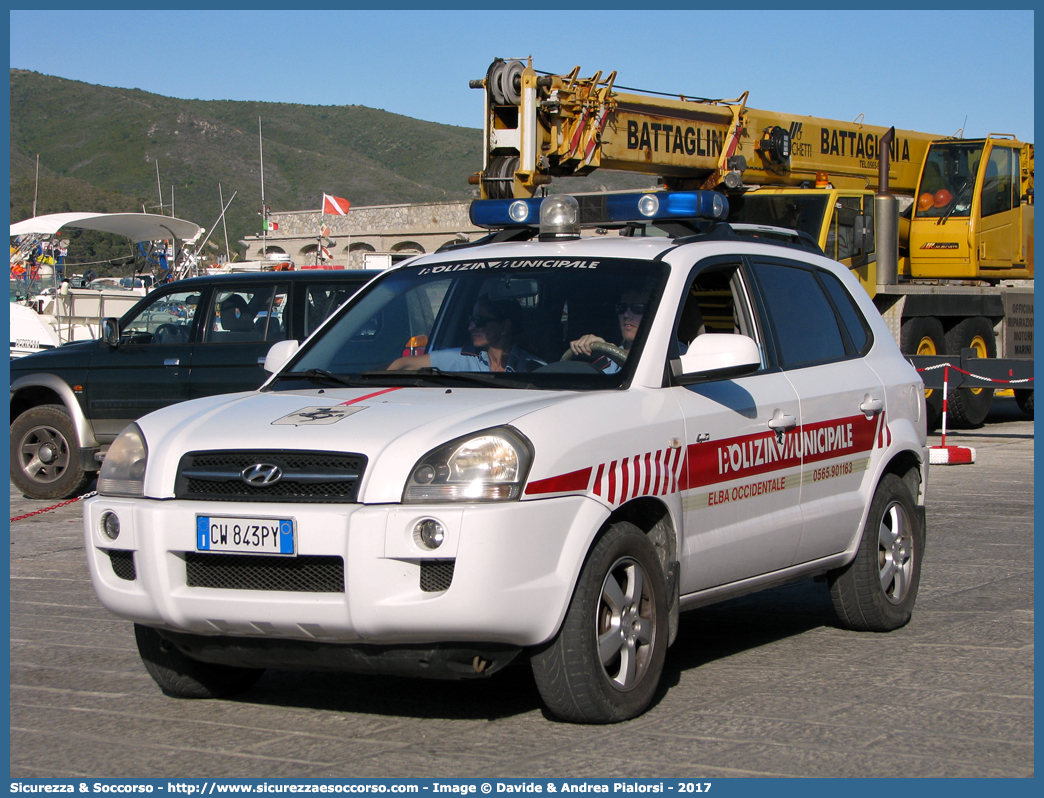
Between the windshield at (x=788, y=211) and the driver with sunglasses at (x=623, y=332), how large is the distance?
11080 mm

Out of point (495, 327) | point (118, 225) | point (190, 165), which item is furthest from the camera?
point (190, 165)

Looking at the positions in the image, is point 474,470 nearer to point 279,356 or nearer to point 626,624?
point 626,624

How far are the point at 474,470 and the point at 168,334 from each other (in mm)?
7960

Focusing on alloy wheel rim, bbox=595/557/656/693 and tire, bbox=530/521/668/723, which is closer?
tire, bbox=530/521/668/723

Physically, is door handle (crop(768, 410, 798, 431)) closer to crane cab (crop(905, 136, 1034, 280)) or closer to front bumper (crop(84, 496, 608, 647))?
front bumper (crop(84, 496, 608, 647))

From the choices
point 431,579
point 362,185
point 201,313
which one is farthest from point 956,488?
point 362,185

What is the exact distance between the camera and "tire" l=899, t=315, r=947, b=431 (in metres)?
18.0

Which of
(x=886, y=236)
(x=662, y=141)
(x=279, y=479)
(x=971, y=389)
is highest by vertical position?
(x=662, y=141)

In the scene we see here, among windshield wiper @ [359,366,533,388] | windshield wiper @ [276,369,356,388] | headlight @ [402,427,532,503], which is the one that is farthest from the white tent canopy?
headlight @ [402,427,532,503]

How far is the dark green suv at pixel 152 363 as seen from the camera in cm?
1124

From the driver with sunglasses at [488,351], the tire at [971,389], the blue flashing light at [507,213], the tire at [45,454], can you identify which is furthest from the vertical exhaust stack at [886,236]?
the driver with sunglasses at [488,351]

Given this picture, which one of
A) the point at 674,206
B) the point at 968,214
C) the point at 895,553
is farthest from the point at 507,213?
the point at 968,214

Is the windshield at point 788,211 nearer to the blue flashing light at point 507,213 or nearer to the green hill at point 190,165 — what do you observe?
the blue flashing light at point 507,213

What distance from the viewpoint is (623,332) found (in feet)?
17.8
